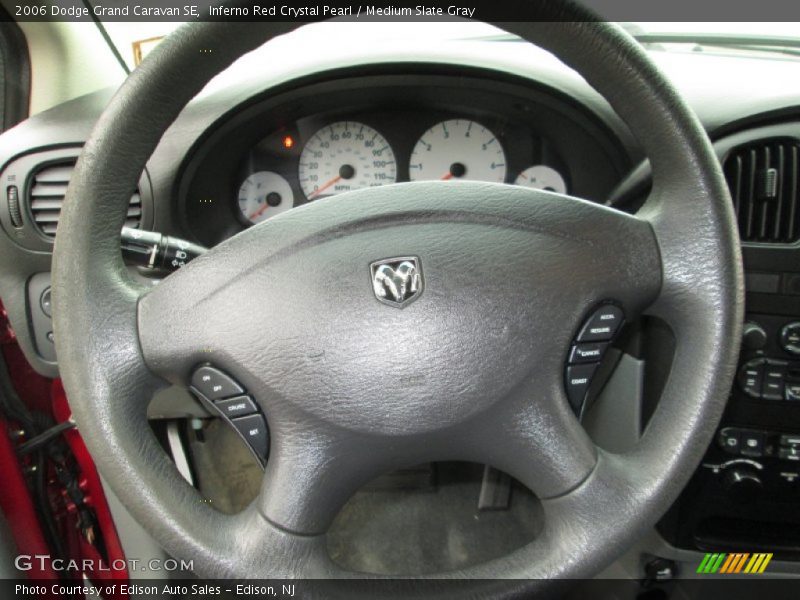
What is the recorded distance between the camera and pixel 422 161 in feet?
4.83

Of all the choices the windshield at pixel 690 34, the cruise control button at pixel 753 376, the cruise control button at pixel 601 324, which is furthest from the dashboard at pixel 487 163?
the cruise control button at pixel 601 324

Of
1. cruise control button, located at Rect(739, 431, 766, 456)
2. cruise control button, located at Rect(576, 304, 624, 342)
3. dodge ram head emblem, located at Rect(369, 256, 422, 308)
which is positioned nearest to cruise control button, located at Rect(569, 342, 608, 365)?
cruise control button, located at Rect(576, 304, 624, 342)

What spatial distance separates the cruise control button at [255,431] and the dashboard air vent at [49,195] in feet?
2.17

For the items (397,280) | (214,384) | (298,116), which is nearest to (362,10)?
(397,280)

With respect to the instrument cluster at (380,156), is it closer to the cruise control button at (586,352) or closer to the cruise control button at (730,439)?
the cruise control button at (730,439)

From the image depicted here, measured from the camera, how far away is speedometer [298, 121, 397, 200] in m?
1.44

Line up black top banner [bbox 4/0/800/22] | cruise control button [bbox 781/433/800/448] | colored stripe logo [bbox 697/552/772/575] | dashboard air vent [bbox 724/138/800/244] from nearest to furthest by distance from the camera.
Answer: black top banner [bbox 4/0/800/22] → dashboard air vent [bbox 724/138/800/244] → cruise control button [bbox 781/433/800/448] → colored stripe logo [bbox 697/552/772/575]

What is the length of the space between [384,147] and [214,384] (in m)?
0.82

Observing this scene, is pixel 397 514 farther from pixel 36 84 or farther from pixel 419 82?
pixel 36 84

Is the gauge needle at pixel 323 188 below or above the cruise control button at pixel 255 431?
above

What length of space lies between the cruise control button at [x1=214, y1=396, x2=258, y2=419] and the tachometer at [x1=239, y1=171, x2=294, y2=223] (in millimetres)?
747

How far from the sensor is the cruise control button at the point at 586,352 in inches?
31.4

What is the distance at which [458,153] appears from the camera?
146 centimetres

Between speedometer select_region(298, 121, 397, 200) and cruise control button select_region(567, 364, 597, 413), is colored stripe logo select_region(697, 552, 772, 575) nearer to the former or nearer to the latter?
cruise control button select_region(567, 364, 597, 413)
